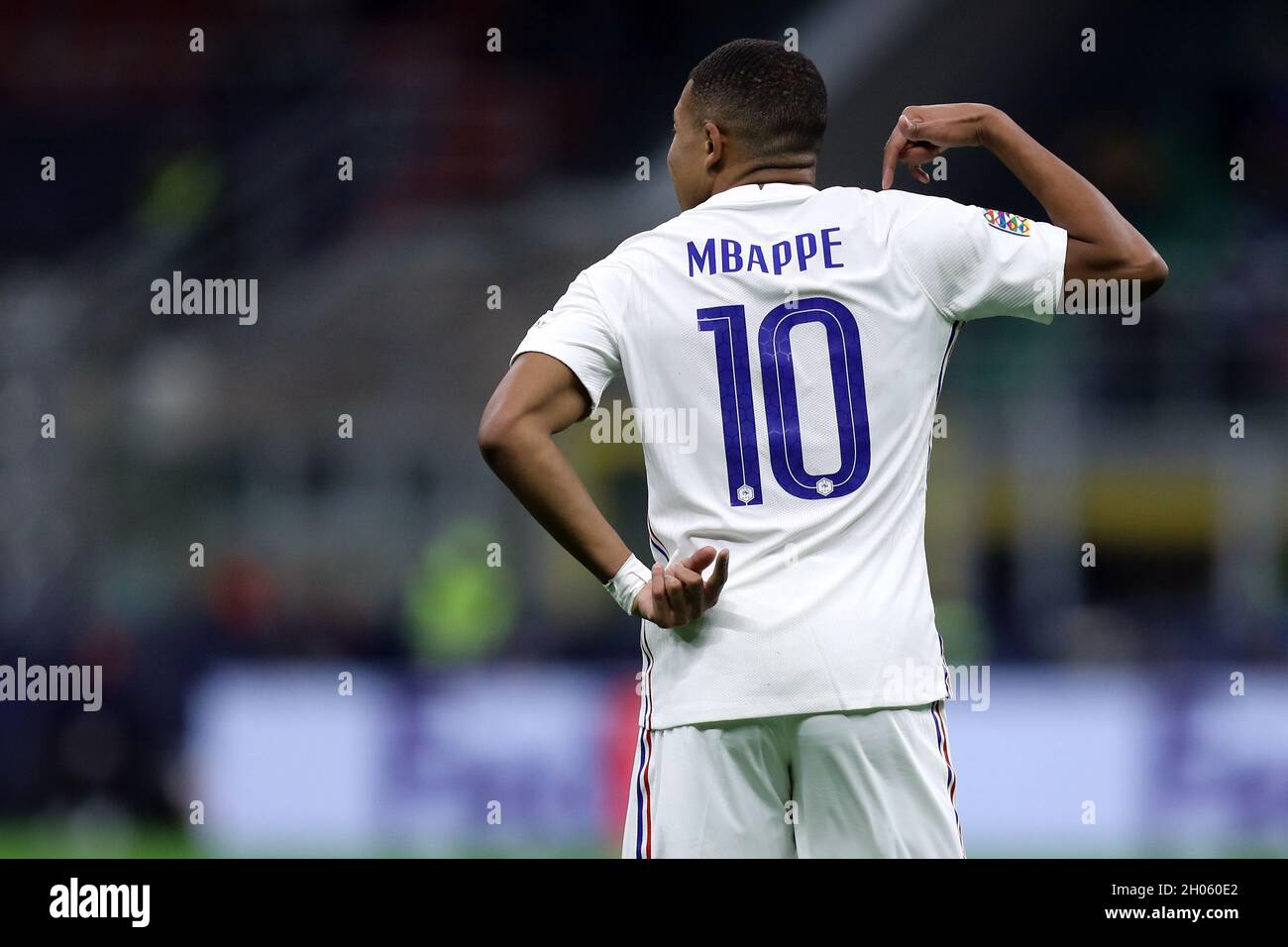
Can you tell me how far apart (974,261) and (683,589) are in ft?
2.57

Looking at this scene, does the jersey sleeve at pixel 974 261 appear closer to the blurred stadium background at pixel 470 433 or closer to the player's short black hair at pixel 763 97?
the player's short black hair at pixel 763 97

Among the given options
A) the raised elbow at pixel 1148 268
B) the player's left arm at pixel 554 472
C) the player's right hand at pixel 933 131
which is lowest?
the player's left arm at pixel 554 472

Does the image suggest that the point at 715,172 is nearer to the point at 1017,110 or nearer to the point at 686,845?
the point at 686,845

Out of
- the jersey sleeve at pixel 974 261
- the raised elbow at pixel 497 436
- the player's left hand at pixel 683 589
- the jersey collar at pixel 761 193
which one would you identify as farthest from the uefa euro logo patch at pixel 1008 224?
the raised elbow at pixel 497 436

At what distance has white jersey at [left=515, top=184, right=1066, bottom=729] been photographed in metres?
2.64

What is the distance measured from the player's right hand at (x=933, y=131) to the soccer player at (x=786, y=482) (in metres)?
0.21

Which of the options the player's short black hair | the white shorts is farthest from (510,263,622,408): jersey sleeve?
the white shorts

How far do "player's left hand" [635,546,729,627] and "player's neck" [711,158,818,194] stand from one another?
718mm

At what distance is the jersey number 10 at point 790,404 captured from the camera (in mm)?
2660

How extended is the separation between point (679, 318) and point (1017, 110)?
12700 millimetres

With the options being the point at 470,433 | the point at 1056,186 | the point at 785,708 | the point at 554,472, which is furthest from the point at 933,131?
the point at 470,433

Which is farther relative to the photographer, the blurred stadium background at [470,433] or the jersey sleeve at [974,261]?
the blurred stadium background at [470,433]

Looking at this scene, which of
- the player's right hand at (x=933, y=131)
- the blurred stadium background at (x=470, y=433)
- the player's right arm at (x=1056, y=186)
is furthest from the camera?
the blurred stadium background at (x=470, y=433)
